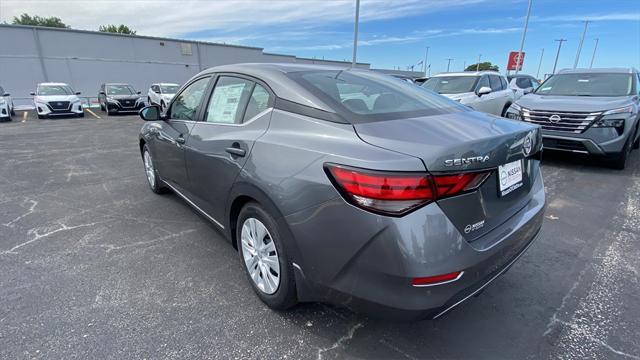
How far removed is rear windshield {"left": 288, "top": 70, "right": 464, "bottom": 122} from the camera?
2.06m

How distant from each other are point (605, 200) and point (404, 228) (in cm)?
452

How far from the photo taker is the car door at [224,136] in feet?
7.66

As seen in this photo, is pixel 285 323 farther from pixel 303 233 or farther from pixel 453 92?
pixel 453 92

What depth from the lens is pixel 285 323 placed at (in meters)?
2.24

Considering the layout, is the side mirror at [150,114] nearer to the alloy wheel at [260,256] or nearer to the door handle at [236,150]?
the door handle at [236,150]

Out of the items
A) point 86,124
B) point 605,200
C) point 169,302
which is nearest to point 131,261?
point 169,302

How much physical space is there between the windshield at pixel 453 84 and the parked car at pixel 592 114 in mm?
2512

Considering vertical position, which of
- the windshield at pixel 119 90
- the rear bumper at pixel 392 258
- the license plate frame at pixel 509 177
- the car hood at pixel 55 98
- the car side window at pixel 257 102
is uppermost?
the car side window at pixel 257 102

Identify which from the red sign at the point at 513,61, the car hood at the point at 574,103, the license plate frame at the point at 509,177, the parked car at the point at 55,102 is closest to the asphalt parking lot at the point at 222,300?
the license plate frame at the point at 509,177

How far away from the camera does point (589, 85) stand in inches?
257

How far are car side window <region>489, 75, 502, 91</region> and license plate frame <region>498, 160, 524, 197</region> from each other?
8779 millimetres

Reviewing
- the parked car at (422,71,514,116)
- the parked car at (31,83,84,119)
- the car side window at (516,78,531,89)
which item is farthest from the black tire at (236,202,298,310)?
the parked car at (31,83,84,119)

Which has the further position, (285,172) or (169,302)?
(169,302)

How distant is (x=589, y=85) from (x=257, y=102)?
710 centimetres
